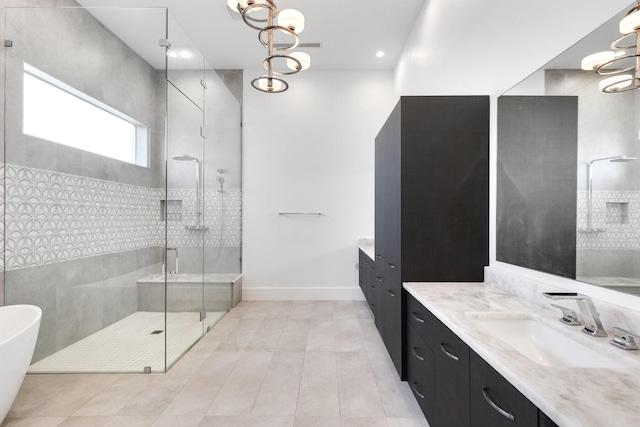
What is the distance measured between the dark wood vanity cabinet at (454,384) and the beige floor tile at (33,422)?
2.13 meters

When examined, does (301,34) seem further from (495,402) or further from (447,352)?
(495,402)

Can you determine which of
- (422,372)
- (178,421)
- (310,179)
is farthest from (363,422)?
(310,179)

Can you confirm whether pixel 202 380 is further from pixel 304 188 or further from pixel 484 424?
pixel 304 188

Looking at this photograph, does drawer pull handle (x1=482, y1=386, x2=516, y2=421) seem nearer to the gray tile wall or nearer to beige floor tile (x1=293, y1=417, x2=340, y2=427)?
beige floor tile (x1=293, y1=417, x2=340, y2=427)

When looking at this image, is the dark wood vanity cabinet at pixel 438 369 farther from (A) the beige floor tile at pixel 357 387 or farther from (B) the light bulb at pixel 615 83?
(B) the light bulb at pixel 615 83

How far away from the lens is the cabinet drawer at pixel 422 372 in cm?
149

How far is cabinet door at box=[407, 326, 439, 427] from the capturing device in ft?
4.86

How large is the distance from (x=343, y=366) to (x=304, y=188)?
2559mm

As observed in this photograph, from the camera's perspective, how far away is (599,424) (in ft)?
2.01

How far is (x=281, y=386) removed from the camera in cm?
217

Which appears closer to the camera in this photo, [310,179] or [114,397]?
[114,397]

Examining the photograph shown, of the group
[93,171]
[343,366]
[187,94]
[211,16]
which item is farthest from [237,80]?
[343,366]

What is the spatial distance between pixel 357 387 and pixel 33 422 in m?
1.99

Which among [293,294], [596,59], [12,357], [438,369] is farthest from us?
[293,294]
